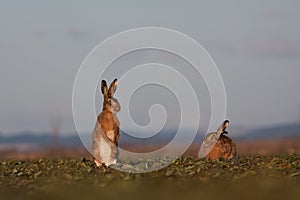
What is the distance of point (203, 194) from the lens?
1197cm

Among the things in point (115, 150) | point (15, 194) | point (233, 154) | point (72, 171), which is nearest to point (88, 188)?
point (15, 194)

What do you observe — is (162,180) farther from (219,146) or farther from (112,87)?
(219,146)

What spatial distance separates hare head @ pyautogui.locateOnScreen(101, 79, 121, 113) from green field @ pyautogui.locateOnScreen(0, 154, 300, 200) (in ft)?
5.67

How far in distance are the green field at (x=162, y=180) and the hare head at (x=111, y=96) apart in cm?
173

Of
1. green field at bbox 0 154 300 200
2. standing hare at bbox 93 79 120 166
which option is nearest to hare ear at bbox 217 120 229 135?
green field at bbox 0 154 300 200

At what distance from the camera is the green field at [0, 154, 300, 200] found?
40.5 ft

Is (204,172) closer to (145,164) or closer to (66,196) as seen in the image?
(145,164)

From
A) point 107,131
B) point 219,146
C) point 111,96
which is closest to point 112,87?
point 111,96

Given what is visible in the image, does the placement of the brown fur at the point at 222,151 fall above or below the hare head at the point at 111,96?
below

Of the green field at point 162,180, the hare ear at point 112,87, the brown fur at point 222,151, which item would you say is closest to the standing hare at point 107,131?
the hare ear at point 112,87

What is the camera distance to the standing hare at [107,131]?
2102 cm

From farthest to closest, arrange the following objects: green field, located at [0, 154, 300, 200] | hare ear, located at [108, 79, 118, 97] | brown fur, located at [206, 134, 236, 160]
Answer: brown fur, located at [206, 134, 236, 160] → hare ear, located at [108, 79, 118, 97] → green field, located at [0, 154, 300, 200]

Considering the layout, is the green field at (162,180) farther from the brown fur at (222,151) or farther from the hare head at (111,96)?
the hare head at (111,96)

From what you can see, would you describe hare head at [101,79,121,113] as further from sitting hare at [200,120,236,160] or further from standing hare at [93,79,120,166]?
sitting hare at [200,120,236,160]
